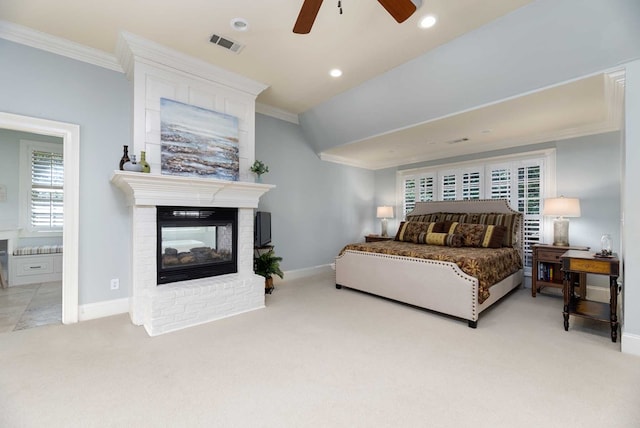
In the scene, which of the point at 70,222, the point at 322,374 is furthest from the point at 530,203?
the point at 70,222

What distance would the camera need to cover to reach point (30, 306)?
358 cm

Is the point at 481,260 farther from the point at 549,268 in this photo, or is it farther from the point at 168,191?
the point at 168,191

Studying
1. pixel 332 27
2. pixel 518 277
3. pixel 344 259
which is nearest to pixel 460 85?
pixel 332 27

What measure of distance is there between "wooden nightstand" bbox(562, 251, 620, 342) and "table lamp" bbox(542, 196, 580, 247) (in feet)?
3.89

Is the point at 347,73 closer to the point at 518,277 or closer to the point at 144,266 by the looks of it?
the point at 144,266

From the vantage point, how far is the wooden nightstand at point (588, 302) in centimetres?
266

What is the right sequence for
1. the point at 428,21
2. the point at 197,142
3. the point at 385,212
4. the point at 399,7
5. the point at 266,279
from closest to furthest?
the point at 399,7 → the point at 428,21 → the point at 197,142 → the point at 266,279 → the point at 385,212

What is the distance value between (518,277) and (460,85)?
9.93 ft

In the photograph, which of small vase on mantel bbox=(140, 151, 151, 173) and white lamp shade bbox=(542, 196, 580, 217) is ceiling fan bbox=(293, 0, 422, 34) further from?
white lamp shade bbox=(542, 196, 580, 217)

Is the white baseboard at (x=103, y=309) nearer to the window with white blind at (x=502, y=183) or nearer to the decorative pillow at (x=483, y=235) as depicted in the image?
the decorative pillow at (x=483, y=235)

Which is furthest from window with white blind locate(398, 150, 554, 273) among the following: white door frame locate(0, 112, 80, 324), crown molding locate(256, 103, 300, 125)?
white door frame locate(0, 112, 80, 324)

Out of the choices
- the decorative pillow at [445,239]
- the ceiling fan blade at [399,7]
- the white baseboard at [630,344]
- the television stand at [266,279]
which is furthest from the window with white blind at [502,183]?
the ceiling fan blade at [399,7]

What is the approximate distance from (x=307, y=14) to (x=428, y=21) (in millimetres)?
1302

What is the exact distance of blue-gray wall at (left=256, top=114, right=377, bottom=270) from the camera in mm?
4934
